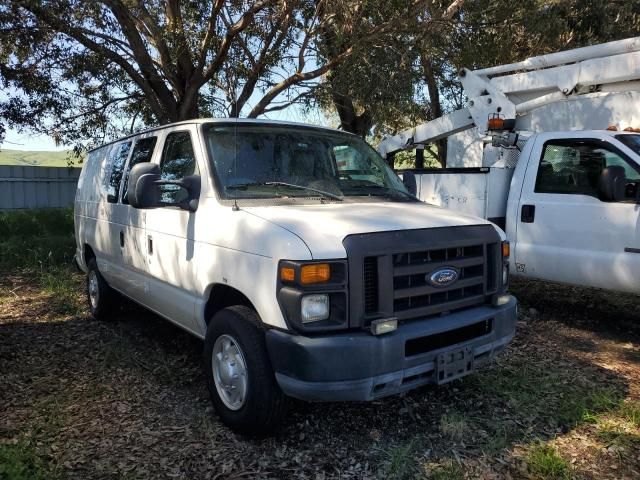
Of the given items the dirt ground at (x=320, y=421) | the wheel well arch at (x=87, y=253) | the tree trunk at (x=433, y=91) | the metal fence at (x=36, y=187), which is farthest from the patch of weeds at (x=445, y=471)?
the metal fence at (x=36, y=187)

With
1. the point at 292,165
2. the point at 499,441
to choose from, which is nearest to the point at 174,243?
the point at 292,165

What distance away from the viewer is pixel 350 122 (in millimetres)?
16953

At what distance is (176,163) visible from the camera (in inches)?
174

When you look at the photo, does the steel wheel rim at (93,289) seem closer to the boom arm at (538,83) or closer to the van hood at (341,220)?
the van hood at (341,220)

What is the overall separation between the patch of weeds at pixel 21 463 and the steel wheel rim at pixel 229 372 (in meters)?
1.08

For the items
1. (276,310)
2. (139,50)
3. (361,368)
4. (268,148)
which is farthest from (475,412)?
(139,50)

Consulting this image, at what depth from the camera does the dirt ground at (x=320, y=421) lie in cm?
321

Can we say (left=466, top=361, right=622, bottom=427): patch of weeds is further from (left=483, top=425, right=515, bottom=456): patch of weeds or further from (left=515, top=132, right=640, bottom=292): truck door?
(left=515, top=132, right=640, bottom=292): truck door

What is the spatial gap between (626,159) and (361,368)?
13.3 feet

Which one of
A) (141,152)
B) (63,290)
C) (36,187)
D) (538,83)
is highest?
(538,83)

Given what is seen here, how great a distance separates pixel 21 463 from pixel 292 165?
2.58 m

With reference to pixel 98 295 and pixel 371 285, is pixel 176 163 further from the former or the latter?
pixel 98 295

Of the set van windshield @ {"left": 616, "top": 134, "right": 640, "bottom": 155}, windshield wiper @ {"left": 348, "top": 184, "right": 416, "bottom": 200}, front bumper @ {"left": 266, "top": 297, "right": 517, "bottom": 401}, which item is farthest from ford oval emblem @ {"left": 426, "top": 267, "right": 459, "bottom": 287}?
van windshield @ {"left": 616, "top": 134, "right": 640, "bottom": 155}

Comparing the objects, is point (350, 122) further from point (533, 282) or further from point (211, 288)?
point (211, 288)
